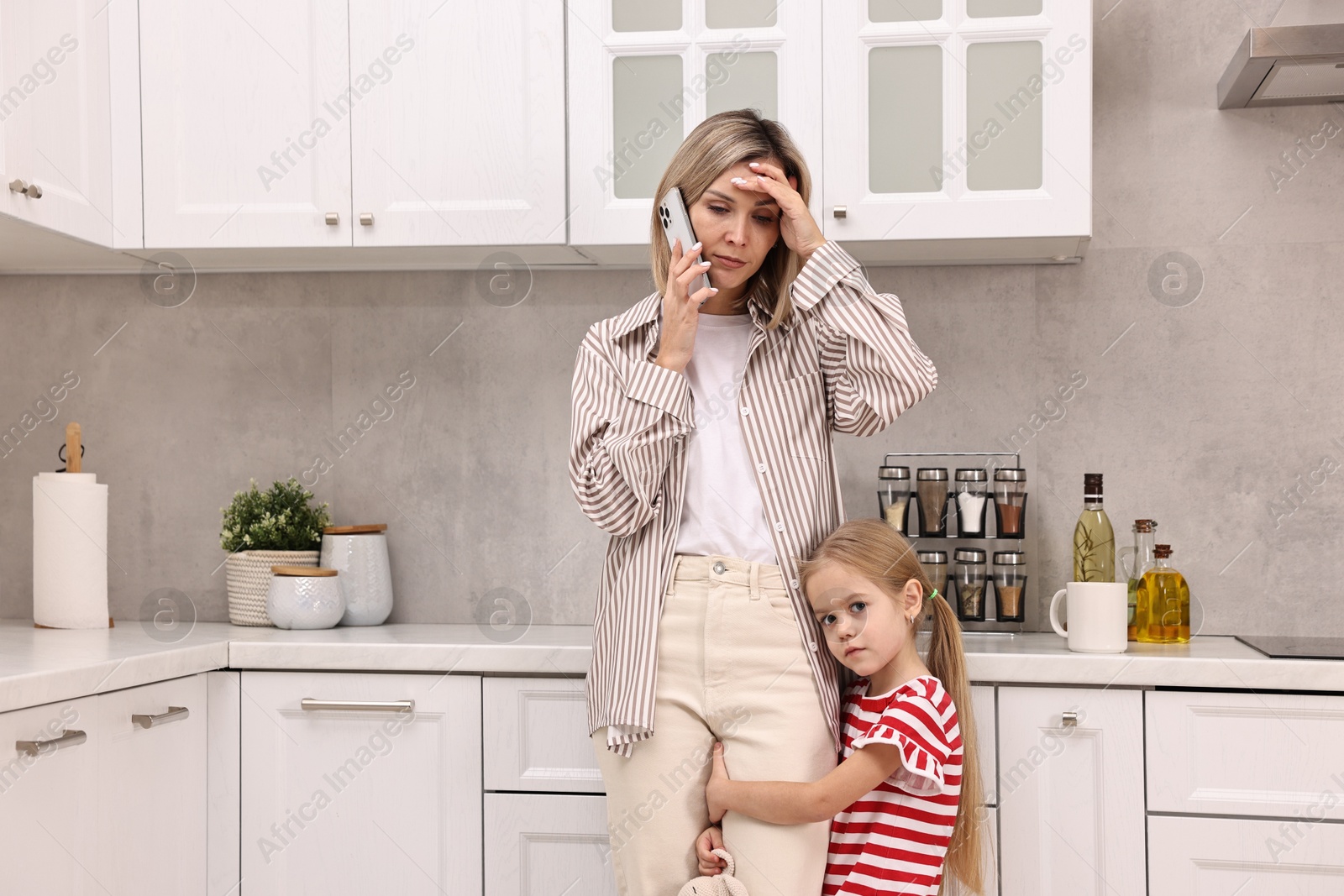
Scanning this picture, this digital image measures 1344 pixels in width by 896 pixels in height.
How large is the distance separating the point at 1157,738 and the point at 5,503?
86.1 inches

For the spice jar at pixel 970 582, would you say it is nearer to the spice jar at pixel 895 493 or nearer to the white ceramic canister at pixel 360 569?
the spice jar at pixel 895 493

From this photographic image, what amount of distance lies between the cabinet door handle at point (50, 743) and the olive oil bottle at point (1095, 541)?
4.96 ft

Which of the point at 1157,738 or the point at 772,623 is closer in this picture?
the point at 772,623

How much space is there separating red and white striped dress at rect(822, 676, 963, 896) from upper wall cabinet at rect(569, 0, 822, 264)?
0.84 metres

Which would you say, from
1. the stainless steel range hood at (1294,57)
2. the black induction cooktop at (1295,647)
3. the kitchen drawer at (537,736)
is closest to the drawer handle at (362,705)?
the kitchen drawer at (537,736)

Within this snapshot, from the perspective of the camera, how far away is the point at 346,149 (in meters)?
1.82

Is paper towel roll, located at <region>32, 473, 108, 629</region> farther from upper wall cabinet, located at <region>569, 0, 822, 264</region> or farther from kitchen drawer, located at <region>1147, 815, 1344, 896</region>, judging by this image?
kitchen drawer, located at <region>1147, 815, 1344, 896</region>

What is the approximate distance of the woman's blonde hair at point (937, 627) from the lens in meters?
1.29

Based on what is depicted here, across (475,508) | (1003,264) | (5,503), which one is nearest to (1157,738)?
(1003,264)

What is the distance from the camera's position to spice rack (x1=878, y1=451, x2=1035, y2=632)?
1.81 metres

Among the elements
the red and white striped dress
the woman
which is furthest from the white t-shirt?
the red and white striped dress

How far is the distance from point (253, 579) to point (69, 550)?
31cm

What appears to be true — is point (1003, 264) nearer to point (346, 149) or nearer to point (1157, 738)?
point (1157, 738)

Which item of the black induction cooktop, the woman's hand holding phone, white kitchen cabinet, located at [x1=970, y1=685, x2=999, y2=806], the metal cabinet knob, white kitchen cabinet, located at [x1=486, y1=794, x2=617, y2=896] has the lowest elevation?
white kitchen cabinet, located at [x1=486, y1=794, x2=617, y2=896]
